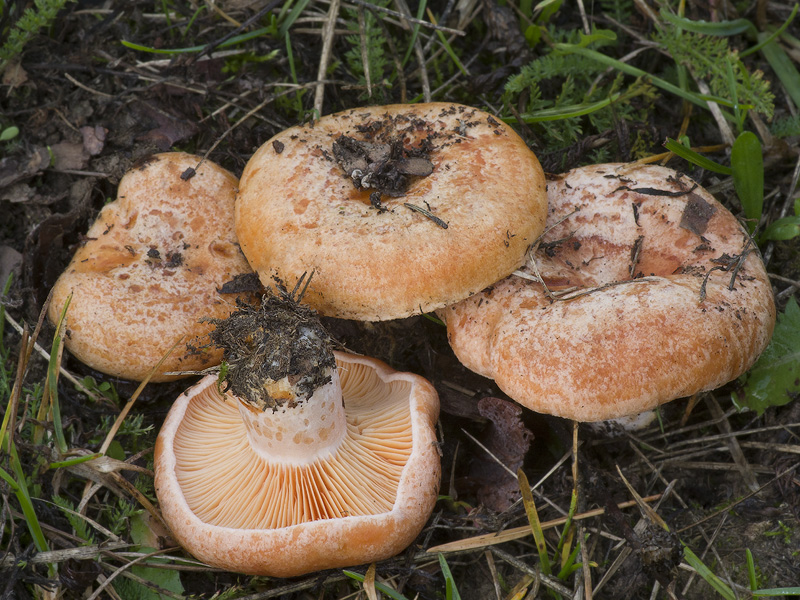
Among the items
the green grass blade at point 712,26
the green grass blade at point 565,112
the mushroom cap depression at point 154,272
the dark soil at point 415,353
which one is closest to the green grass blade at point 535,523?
the dark soil at point 415,353

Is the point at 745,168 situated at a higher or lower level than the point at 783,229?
higher

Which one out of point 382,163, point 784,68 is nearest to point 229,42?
point 382,163

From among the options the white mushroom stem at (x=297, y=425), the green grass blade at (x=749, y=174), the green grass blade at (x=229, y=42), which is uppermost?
the green grass blade at (x=229, y=42)

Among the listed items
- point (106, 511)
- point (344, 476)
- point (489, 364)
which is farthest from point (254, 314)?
point (106, 511)

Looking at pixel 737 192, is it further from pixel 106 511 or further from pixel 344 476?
pixel 106 511

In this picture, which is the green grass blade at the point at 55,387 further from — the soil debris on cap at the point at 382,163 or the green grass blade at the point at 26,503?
the soil debris on cap at the point at 382,163

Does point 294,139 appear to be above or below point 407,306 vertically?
above

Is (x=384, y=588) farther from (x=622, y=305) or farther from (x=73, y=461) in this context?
(x=622, y=305)

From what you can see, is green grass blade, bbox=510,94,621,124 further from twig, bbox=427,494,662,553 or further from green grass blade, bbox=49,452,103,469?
green grass blade, bbox=49,452,103,469
